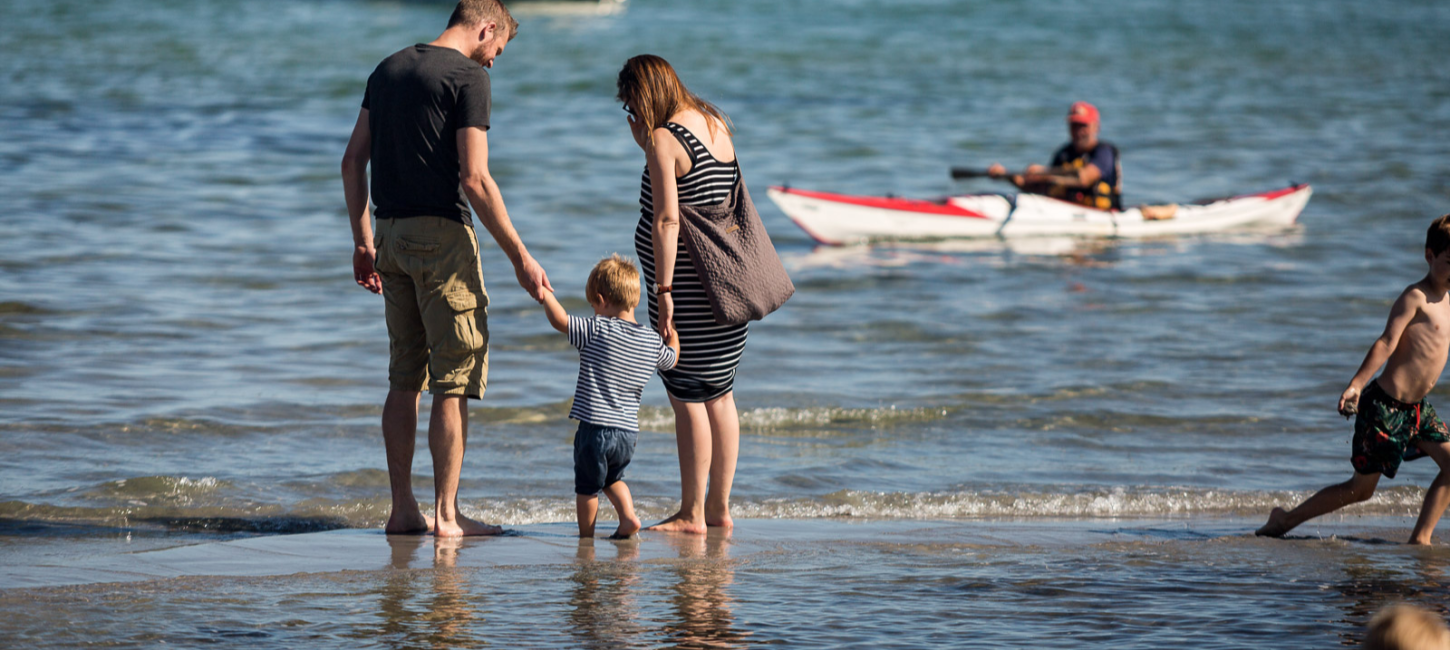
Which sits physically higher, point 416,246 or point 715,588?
point 416,246

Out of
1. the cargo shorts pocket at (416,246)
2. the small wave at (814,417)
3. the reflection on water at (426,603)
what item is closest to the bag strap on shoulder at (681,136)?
the cargo shorts pocket at (416,246)

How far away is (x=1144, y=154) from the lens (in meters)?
22.6

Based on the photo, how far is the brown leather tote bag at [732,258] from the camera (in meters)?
4.73

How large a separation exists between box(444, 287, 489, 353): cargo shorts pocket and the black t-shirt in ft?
0.89

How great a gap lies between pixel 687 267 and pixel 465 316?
0.81m

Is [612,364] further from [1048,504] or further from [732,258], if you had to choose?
[1048,504]

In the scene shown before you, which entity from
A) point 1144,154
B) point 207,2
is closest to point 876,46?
point 1144,154

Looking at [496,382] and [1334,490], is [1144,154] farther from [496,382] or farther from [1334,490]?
[1334,490]

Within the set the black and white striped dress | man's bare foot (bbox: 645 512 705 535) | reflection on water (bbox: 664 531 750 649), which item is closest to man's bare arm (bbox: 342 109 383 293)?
the black and white striped dress

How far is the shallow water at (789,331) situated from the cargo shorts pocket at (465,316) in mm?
1261

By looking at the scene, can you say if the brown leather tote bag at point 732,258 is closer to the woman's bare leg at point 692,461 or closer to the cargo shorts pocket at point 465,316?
the woman's bare leg at point 692,461

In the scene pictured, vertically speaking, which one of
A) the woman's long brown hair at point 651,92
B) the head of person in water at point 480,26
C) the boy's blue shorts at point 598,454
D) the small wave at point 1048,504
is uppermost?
the head of person in water at point 480,26

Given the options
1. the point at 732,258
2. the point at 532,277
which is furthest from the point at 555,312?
the point at 732,258

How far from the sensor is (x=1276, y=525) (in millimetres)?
5363
